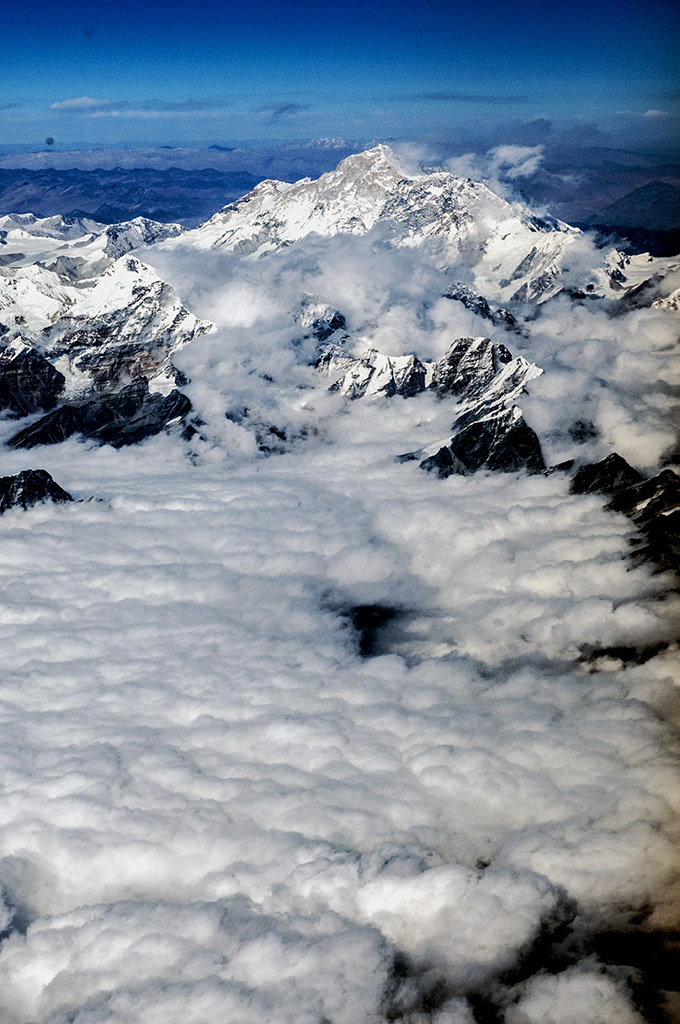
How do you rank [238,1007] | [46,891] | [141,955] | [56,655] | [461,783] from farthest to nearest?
[56,655], [461,783], [46,891], [141,955], [238,1007]

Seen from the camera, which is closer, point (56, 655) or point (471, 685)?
point (471, 685)

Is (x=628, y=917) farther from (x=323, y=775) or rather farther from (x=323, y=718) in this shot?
(x=323, y=718)

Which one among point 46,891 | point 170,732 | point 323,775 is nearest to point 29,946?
point 46,891

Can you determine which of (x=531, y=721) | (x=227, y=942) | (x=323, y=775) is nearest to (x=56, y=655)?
(x=323, y=775)

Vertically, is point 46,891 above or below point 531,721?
below

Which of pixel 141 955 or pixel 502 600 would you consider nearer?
pixel 141 955

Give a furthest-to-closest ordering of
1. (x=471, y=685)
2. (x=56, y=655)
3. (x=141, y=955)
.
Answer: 1. (x=56, y=655)
2. (x=471, y=685)
3. (x=141, y=955)

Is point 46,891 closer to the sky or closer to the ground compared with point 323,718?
closer to the ground

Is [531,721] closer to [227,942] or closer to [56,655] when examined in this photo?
[227,942]

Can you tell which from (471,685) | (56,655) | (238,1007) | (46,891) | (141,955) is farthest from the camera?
(56,655)
